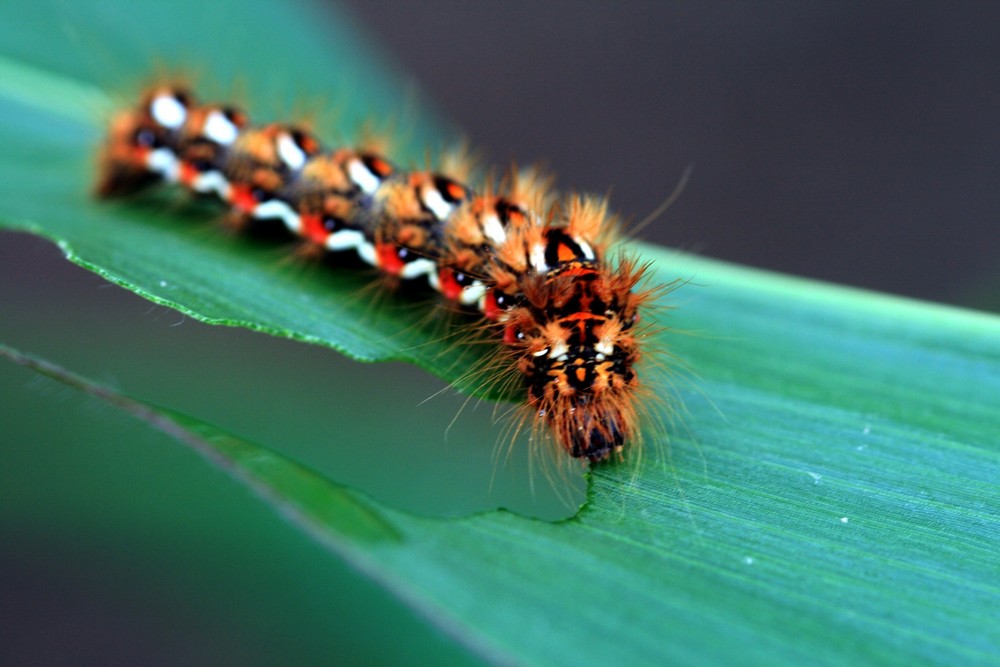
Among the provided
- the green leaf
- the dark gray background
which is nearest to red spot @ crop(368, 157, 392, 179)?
the green leaf

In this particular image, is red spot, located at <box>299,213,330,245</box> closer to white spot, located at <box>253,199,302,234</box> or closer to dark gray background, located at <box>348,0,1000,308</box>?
white spot, located at <box>253,199,302,234</box>

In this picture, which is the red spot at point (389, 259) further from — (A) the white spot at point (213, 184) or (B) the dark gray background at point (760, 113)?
(B) the dark gray background at point (760, 113)

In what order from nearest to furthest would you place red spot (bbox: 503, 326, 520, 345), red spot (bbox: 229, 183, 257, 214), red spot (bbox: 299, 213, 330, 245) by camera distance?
red spot (bbox: 503, 326, 520, 345) → red spot (bbox: 299, 213, 330, 245) → red spot (bbox: 229, 183, 257, 214)

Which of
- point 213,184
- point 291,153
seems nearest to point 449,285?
point 291,153

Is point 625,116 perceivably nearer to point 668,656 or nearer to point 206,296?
point 206,296

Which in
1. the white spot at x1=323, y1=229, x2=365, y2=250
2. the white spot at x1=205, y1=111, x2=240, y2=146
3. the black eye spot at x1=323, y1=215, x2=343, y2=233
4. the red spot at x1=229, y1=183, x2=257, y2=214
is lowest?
the white spot at x1=323, y1=229, x2=365, y2=250
